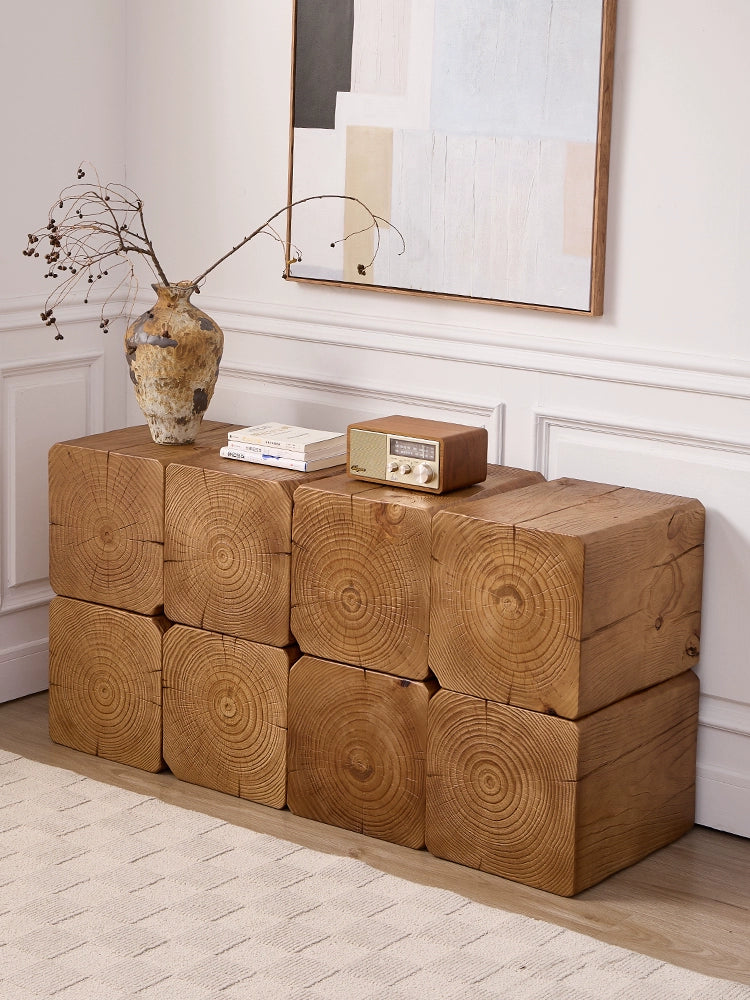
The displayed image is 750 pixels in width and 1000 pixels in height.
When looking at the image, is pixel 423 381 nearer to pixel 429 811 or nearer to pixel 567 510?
pixel 567 510

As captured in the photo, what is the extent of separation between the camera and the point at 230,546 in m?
2.89

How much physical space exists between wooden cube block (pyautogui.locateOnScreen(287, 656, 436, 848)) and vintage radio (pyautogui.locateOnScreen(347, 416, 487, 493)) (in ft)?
1.23

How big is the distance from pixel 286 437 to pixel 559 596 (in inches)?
30.3

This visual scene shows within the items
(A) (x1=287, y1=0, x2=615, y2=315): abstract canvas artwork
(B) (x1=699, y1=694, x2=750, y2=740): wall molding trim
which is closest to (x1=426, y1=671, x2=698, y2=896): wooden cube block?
(B) (x1=699, y1=694, x2=750, y2=740): wall molding trim

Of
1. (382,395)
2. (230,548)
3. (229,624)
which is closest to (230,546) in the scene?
A: (230,548)

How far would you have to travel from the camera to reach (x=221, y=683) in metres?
2.94

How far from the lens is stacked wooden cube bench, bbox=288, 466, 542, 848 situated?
265cm

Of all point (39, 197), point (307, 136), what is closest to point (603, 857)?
point (307, 136)

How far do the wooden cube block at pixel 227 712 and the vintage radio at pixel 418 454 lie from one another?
0.42 metres

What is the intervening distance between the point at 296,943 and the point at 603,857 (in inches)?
24.0

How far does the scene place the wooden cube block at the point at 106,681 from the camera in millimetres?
3049

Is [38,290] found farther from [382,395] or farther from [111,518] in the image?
[382,395]

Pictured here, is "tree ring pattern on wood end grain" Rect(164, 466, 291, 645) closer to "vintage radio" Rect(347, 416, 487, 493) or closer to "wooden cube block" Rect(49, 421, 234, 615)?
"wooden cube block" Rect(49, 421, 234, 615)

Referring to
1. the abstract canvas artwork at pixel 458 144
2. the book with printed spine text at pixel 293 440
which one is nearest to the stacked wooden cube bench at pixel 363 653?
the book with printed spine text at pixel 293 440
